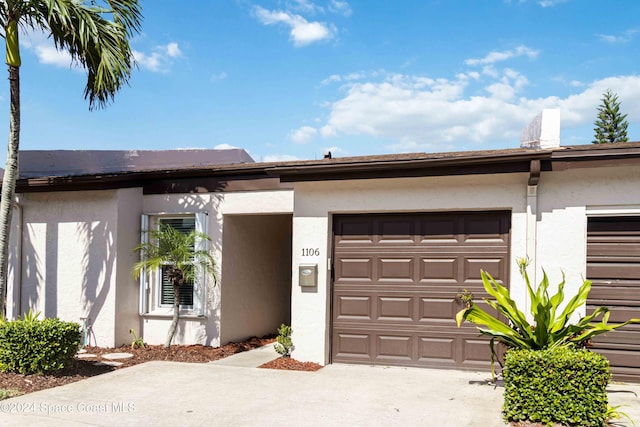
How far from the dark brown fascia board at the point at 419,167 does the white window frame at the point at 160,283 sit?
2.11 metres

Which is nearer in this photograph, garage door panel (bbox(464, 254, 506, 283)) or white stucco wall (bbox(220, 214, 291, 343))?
garage door panel (bbox(464, 254, 506, 283))

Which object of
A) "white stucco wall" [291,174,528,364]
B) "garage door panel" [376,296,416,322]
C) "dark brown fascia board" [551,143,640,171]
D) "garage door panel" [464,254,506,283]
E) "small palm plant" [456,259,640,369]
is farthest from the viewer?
"garage door panel" [376,296,416,322]

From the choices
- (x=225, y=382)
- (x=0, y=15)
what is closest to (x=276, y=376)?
(x=225, y=382)

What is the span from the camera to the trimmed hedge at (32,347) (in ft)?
25.8

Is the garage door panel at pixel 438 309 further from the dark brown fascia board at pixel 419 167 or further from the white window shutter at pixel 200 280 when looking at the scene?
the white window shutter at pixel 200 280

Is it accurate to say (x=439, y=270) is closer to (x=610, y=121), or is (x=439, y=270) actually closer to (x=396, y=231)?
(x=396, y=231)

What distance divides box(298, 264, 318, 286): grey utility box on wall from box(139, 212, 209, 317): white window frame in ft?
7.41

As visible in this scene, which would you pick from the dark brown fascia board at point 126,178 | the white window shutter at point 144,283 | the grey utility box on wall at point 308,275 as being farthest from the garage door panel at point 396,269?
the white window shutter at point 144,283

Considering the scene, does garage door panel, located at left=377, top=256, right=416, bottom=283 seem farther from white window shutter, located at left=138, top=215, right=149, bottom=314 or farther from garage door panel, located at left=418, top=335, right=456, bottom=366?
white window shutter, located at left=138, top=215, right=149, bottom=314

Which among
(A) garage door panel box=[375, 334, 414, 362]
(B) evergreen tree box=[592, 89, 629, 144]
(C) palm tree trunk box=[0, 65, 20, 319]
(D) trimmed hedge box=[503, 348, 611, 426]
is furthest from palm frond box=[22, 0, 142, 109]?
(B) evergreen tree box=[592, 89, 629, 144]

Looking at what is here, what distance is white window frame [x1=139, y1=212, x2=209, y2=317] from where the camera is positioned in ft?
34.4

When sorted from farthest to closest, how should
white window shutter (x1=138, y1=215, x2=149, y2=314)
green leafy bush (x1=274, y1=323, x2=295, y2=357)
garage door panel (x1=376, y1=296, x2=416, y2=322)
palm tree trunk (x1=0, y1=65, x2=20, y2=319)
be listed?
white window shutter (x1=138, y1=215, x2=149, y2=314) < green leafy bush (x1=274, y1=323, x2=295, y2=357) < palm tree trunk (x1=0, y1=65, x2=20, y2=319) < garage door panel (x1=376, y1=296, x2=416, y2=322)

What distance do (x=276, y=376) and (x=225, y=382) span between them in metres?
0.75

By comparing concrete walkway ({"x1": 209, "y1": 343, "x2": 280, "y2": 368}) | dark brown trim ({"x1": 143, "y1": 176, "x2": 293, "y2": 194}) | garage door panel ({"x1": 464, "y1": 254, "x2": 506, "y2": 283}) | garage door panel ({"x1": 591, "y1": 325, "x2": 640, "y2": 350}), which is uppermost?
dark brown trim ({"x1": 143, "y1": 176, "x2": 293, "y2": 194})
